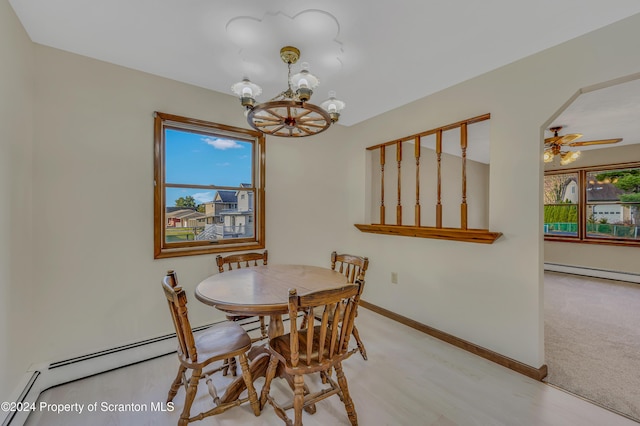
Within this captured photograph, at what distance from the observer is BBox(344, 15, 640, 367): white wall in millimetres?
1876

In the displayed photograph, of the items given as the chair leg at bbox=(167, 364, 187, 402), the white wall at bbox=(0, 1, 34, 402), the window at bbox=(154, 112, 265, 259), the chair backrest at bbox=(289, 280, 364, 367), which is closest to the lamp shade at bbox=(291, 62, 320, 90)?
the chair backrest at bbox=(289, 280, 364, 367)

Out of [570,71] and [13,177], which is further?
[570,71]

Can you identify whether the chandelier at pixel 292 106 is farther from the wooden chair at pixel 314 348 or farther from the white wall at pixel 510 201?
the white wall at pixel 510 201

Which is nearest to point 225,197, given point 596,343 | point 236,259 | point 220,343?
point 236,259

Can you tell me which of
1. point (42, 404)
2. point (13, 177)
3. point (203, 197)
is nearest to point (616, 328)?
point (203, 197)

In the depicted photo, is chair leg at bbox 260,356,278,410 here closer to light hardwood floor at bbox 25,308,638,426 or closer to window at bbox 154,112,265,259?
light hardwood floor at bbox 25,308,638,426

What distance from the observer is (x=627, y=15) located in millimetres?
1682

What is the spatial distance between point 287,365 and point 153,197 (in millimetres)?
1911

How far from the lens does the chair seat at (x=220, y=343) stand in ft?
5.07

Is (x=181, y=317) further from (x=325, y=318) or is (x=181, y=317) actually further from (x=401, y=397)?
(x=401, y=397)

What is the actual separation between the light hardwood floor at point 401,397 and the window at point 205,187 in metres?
1.04

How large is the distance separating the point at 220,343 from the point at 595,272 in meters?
6.90

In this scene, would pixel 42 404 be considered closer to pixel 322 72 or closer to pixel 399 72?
pixel 322 72

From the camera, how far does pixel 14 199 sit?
1.70 m
